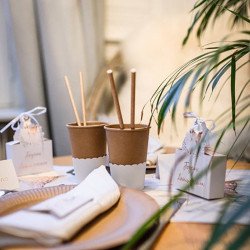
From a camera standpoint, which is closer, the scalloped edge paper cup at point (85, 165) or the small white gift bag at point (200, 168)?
the small white gift bag at point (200, 168)

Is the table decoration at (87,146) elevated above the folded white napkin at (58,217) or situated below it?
above

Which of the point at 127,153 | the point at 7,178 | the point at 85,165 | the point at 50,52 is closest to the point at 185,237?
the point at 127,153

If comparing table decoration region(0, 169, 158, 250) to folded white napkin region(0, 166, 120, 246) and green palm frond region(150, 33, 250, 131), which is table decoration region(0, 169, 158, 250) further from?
green palm frond region(150, 33, 250, 131)

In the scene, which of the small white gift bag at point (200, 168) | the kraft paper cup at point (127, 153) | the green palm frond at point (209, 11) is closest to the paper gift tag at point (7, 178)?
the kraft paper cup at point (127, 153)

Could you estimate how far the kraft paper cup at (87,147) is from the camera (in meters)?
0.89

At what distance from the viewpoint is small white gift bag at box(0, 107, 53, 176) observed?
3.40 feet

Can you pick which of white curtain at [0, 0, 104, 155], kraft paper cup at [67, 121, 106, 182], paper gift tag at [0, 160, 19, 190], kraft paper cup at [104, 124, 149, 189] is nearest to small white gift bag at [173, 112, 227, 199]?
kraft paper cup at [104, 124, 149, 189]

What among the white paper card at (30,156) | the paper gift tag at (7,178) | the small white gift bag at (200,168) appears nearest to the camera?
the small white gift bag at (200,168)

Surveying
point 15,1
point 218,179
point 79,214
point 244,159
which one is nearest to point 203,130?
point 218,179

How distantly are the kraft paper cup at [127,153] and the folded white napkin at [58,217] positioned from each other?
167 mm

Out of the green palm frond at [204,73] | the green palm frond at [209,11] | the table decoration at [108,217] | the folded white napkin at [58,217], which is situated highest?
the green palm frond at [209,11]

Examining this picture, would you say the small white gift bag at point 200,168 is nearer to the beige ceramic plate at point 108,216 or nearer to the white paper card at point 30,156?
the beige ceramic plate at point 108,216

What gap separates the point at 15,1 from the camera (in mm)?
1430

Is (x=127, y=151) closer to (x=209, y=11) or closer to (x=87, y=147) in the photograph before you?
(x=87, y=147)
